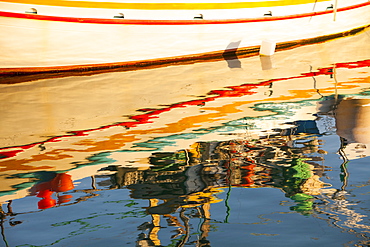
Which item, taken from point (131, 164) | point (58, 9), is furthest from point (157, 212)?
point (58, 9)

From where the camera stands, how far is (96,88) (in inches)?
462

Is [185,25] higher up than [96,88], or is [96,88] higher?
[185,25]

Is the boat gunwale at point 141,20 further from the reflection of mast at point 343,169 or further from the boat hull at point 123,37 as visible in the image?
the reflection of mast at point 343,169

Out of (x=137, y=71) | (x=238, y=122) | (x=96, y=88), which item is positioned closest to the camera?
(x=238, y=122)

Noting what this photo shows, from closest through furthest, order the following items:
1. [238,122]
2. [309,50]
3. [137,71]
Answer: [238,122]
[137,71]
[309,50]

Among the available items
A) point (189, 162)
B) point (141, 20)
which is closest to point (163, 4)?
point (141, 20)

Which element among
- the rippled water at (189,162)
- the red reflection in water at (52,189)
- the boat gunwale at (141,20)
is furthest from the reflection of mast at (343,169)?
the boat gunwale at (141,20)

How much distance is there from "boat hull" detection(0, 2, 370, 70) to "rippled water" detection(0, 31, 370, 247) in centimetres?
133

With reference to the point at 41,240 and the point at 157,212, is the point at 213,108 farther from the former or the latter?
the point at 41,240

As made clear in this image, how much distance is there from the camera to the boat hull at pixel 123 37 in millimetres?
12859

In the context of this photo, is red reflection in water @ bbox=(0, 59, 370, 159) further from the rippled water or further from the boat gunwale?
the boat gunwale

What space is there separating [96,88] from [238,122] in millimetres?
4470

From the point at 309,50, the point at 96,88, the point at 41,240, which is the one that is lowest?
the point at 41,240

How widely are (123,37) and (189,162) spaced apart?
8.27 m
